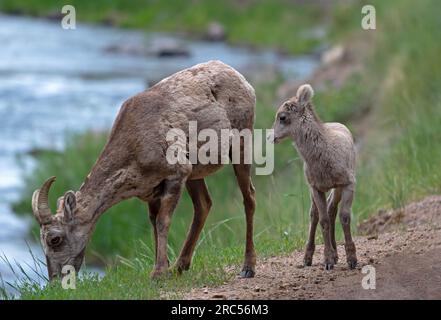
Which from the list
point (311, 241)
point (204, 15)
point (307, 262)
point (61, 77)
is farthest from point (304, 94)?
point (204, 15)

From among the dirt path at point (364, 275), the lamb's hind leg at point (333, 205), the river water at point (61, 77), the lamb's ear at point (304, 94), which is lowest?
the dirt path at point (364, 275)

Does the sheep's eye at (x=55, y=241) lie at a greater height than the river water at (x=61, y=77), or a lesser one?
lesser

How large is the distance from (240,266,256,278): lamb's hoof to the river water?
840 cm

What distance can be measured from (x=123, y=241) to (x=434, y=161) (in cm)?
654

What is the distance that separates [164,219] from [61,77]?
24.1 meters

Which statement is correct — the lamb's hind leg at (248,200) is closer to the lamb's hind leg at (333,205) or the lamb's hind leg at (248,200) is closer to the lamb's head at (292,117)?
the lamb's head at (292,117)

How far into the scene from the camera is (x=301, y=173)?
40.8 ft

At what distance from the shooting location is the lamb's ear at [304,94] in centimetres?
870

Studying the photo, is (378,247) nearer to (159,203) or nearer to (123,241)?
(159,203)

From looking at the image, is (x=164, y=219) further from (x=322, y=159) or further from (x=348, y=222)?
(x=348, y=222)

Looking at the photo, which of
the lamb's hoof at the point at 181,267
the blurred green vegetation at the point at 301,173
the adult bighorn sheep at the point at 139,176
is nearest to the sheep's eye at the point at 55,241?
the adult bighorn sheep at the point at 139,176

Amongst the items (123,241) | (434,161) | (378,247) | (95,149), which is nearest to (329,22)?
(95,149)

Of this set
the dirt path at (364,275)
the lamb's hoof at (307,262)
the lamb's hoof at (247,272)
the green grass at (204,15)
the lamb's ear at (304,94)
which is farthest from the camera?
the green grass at (204,15)
